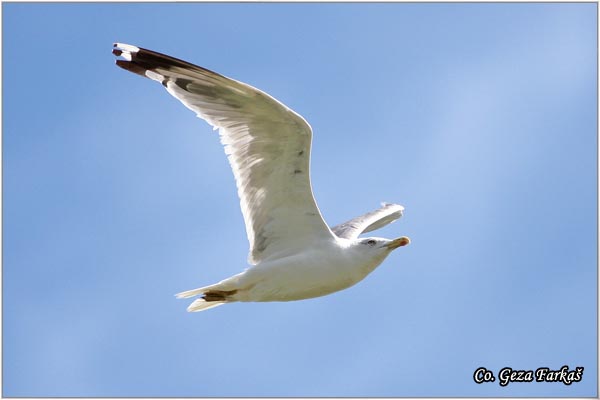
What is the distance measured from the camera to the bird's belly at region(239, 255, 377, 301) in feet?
27.1

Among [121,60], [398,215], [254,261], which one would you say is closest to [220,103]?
[121,60]

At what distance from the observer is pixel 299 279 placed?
27.1ft

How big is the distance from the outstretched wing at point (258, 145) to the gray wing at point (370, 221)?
52.6 inches

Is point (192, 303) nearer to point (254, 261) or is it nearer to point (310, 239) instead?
point (254, 261)

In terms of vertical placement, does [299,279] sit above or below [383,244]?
below

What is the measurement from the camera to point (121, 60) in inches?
329

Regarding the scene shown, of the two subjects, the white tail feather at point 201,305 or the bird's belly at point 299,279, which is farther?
the white tail feather at point 201,305

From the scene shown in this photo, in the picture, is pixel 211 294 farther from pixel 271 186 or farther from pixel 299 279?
pixel 271 186

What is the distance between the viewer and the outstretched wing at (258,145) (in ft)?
27.1

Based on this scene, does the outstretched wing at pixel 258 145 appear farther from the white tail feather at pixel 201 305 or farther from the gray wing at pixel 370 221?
the gray wing at pixel 370 221

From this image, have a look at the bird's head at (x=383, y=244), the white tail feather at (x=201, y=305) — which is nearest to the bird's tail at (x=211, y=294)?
the white tail feather at (x=201, y=305)

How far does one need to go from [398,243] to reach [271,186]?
4.09ft

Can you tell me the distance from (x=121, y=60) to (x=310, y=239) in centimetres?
230

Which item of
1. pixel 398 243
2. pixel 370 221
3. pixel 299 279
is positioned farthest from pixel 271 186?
pixel 370 221
